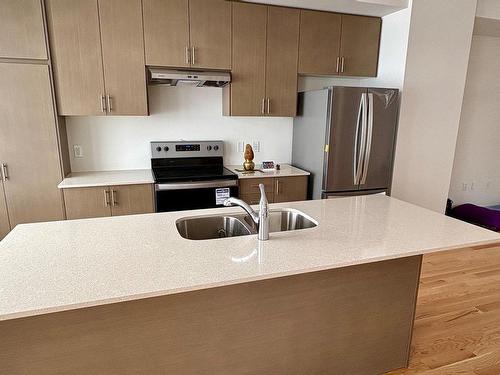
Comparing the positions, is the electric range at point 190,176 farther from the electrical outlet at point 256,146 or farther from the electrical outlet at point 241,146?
the electrical outlet at point 256,146

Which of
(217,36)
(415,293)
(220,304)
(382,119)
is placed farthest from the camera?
(382,119)

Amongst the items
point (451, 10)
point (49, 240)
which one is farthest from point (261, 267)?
point (451, 10)

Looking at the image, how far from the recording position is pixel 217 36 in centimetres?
301

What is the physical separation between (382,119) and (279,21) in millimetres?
1406

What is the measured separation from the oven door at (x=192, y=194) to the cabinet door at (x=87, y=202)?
0.44 meters

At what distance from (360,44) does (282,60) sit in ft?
2.95

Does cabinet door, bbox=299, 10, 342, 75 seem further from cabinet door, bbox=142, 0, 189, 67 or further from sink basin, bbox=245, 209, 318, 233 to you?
sink basin, bbox=245, 209, 318, 233

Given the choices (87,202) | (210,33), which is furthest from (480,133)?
(87,202)

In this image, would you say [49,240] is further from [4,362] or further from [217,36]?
[217,36]

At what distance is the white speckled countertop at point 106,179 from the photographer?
2.77 m

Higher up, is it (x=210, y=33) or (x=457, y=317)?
(x=210, y=33)

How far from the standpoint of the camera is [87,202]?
2.78 m

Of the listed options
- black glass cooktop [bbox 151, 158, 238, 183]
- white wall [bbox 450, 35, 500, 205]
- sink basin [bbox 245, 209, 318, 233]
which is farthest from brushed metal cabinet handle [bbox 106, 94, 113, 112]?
white wall [bbox 450, 35, 500, 205]

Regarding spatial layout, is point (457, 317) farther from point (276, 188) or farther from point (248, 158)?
point (248, 158)
